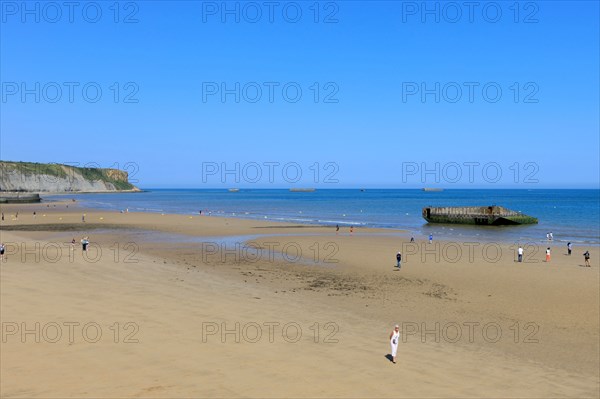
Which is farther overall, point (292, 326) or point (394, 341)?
point (292, 326)

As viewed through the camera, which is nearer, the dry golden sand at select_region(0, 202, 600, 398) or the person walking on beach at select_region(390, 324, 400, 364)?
the dry golden sand at select_region(0, 202, 600, 398)

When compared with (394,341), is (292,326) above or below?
below

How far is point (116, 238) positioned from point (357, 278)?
30452 millimetres

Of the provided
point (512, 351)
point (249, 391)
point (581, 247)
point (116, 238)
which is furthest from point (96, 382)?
point (581, 247)

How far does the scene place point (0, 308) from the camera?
1791 cm

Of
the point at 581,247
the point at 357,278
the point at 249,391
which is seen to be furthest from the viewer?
the point at 581,247

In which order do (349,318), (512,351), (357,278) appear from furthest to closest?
(357,278) → (349,318) → (512,351)

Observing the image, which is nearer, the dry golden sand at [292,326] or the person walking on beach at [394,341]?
the dry golden sand at [292,326]

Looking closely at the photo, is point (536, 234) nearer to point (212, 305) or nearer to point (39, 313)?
point (212, 305)

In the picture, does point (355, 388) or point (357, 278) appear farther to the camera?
point (357, 278)

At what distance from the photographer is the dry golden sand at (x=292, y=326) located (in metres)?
12.7

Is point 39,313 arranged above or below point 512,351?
above

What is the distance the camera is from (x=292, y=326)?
58.9 ft

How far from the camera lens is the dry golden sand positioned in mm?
12727
